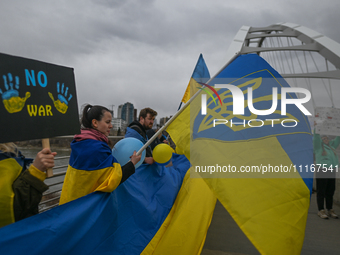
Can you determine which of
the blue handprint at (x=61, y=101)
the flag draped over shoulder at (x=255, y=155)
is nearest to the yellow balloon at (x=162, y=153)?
the flag draped over shoulder at (x=255, y=155)

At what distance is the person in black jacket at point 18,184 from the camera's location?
1230mm

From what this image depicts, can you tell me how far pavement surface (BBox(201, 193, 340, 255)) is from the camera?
10.1ft

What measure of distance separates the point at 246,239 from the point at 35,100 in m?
3.51

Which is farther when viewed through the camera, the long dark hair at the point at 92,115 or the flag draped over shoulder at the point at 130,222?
the long dark hair at the point at 92,115

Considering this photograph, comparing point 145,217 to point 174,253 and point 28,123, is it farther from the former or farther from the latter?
point 28,123

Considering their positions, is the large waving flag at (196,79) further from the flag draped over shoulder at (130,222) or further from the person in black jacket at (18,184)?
the person in black jacket at (18,184)

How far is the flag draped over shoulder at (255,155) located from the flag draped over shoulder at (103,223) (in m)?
0.79

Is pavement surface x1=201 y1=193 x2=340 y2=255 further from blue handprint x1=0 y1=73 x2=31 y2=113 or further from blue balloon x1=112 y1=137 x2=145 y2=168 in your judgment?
blue handprint x1=0 y1=73 x2=31 y2=113

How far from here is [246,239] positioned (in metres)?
3.39

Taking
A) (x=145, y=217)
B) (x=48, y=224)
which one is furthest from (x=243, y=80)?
(x=48, y=224)

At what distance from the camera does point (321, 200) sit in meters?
4.60

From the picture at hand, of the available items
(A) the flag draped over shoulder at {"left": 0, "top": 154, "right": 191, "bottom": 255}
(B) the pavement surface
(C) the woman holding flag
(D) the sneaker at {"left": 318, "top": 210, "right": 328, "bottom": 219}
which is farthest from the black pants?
(C) the woman holding flag

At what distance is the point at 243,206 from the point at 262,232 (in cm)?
20

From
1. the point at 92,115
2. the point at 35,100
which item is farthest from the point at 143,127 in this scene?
the point at 35,100
